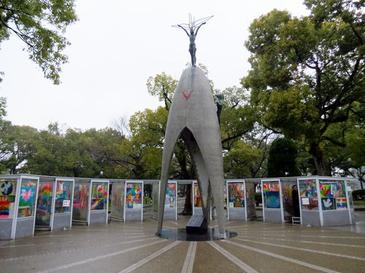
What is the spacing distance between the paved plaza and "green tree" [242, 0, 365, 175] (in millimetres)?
8204

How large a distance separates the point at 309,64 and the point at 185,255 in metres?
15.6

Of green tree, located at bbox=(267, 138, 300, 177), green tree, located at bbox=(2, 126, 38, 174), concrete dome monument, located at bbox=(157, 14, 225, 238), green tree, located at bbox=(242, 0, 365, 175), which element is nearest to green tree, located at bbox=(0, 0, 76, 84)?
concrete dome monument, located at bbox=(157, 14, 225, 238)

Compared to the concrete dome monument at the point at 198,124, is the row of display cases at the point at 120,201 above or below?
below

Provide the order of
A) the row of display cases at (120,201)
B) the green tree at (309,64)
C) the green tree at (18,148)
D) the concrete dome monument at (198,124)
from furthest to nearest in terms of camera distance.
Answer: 1. the green tree at (18,148)
2. the green tree at (309,64)
3. the row of display cases at (120,201)
4. the concrete dome monument at (198,124)

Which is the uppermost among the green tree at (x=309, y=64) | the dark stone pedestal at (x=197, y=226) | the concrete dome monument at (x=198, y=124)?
the green tree at (x=309, y=64)

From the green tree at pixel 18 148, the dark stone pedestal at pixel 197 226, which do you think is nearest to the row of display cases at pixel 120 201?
the dark stone pedestal at pixel 197 226

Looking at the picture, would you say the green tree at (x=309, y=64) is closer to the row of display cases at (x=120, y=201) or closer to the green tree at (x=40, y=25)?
the row of display cases at (x=120, y=201)

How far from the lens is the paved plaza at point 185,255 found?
6066 mm

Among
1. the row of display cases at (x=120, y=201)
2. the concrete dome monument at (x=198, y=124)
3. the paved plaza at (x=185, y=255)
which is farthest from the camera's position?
the row of display cases at (x=120, y=201)

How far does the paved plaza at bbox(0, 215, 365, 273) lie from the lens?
607cm

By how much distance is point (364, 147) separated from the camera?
23.5 metres

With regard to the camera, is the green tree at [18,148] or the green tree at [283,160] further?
the green tree at [18,148]

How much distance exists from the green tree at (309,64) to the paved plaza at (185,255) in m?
8.20

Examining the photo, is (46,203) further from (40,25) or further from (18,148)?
(18,148)
